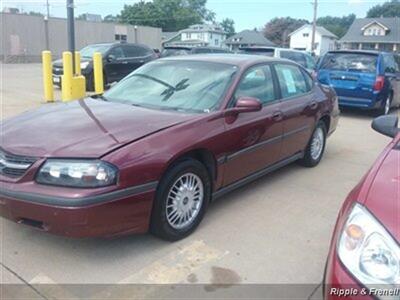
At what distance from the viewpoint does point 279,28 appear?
95625mm

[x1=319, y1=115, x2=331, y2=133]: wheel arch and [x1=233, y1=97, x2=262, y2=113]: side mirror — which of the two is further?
[x1=319, y1=115, x2=331, y2=133]: wheel arch

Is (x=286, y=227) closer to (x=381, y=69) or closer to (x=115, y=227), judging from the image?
(x=115, y=227)

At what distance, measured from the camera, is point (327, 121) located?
6.12 meters

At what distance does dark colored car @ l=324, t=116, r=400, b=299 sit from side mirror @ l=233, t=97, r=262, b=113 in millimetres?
1809

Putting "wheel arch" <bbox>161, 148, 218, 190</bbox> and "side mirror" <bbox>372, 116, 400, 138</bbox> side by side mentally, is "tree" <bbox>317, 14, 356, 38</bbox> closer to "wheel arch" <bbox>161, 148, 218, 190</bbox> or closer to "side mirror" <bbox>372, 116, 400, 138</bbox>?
"side mirror" <bbox>372, 116, 400, 138</bbox>

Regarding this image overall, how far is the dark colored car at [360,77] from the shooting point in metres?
9.73

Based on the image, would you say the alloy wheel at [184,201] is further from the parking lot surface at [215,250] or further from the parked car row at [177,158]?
the parking lot surface at [215,250]

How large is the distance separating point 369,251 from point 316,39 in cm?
8092

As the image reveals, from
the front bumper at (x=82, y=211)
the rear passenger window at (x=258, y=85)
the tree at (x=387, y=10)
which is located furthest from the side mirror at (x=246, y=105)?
the tree at (x=387, y=10)

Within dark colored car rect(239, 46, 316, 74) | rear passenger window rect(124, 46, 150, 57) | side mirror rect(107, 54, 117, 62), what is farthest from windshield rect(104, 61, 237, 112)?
rear passenger window rect(124, 46, 150, 57)

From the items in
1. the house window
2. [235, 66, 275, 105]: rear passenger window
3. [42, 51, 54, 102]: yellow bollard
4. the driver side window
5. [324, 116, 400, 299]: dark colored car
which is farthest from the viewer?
the house window

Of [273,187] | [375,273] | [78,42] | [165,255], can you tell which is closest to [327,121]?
[273,187]

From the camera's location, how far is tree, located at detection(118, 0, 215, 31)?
7544cm

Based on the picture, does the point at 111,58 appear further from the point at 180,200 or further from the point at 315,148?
the point at 180,200
